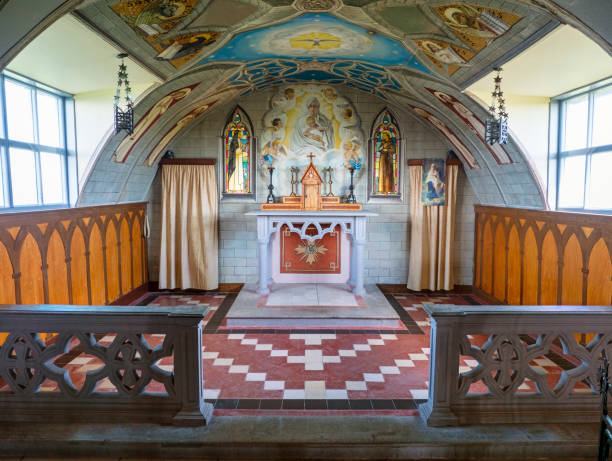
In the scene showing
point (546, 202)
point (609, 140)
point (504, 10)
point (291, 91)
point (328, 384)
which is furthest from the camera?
point (291, 91)

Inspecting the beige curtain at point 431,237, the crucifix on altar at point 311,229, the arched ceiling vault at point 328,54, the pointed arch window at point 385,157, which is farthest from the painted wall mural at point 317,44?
the beige curtain at point 431,237

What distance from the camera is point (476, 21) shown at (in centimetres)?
451

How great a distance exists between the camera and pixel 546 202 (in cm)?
701

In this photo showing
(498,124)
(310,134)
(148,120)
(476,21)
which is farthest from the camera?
(310,134)

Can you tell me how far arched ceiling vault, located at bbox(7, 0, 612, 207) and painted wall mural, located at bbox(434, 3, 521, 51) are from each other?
0.5 inches

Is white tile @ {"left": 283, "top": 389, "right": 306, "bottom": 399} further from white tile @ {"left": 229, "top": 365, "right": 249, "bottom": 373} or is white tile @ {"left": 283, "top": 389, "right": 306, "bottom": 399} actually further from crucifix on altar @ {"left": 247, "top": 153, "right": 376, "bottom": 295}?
crucifix on altar @ {"left": 247, "top": 153, "right": 376, "bottom": 295}

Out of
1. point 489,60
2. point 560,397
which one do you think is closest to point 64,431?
point 560,397

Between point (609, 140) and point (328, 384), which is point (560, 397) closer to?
point (328, 384)

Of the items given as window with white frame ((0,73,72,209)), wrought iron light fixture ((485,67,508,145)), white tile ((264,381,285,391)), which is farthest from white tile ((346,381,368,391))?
window with white frame ((0,73,72,209))

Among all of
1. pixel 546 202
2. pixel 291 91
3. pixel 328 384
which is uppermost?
pixel 291 91

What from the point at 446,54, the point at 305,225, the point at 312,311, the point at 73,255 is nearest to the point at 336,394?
the point at 312,311

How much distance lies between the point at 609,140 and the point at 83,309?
673cm

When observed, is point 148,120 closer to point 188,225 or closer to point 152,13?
point 188,225

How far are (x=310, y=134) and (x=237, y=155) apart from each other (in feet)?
5.72
